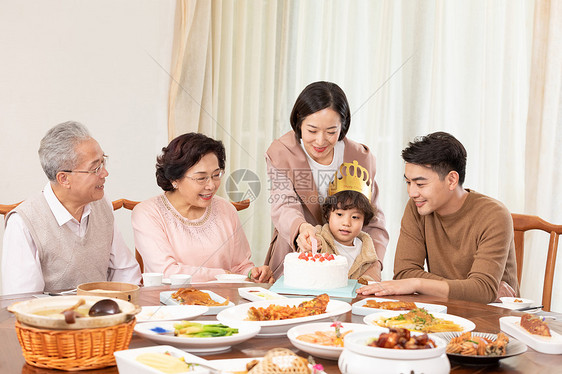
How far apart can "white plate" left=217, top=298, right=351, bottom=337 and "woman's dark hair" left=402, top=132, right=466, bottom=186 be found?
0.97 metres

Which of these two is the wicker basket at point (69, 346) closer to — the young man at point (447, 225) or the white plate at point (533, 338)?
the white plate at point (533, 338)

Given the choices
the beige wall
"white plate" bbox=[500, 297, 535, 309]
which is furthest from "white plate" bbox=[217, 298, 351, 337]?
the beige wall

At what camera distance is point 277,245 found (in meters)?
2.77

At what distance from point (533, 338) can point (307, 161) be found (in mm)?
1479

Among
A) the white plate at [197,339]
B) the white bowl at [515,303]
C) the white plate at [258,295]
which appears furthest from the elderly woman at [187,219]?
the white plate at [197,339]

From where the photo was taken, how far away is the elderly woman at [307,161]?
8.27 ft

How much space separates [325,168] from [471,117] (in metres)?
1.16

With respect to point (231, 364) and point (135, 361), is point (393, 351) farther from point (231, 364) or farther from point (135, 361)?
point (135, 361)

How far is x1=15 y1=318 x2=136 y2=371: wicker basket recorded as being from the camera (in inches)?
41.4

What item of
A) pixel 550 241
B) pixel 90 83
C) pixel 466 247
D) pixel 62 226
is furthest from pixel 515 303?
pixel 90 83

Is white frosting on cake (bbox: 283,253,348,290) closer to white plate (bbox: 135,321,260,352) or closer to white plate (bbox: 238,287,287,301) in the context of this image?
white plate (bbox: 238,287,287,301)

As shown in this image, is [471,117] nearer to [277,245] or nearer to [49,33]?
[277,245]

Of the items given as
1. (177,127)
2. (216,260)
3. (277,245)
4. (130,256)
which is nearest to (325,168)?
(277,245)

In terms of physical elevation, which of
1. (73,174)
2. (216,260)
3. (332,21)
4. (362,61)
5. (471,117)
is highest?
(332,21)
